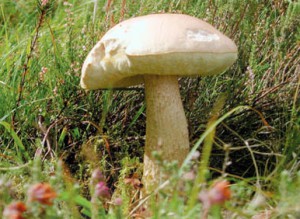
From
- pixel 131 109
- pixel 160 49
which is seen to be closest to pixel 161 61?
pixel 160 49

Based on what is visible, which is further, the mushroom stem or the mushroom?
the mushroom stem

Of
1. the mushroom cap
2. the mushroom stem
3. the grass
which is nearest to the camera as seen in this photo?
the mushroom cap

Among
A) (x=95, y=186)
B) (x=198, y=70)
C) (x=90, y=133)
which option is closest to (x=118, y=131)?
(x=90, y=133)

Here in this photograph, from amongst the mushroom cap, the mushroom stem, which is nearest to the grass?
the mushroom stem

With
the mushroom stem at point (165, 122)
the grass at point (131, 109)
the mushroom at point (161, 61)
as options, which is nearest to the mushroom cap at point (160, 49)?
the mushroom at point (161, 61)

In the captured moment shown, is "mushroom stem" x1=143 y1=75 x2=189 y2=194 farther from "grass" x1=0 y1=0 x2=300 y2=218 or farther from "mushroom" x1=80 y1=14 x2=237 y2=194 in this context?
Result: "grass" x1=0 y1=0 x2=300 y2=218

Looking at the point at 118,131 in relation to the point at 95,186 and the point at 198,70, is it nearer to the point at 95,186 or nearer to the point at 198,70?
the point at 198,70

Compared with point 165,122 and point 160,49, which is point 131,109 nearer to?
point 165,122

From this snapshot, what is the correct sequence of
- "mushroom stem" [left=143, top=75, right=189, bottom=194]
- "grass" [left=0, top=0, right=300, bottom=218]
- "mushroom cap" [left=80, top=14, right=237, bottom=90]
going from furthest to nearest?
"grass" [left=0, top=0, right=300, bottom=218]
"mushroom stem" [left=143, top=75, right=189, bottom=194]
"mushroom cap" [left=80, top=14, right=237, bottom=90]
